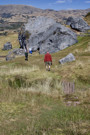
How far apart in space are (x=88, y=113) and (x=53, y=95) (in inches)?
119

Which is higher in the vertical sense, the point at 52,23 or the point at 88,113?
the point at 52,23

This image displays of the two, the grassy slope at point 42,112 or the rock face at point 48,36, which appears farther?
the rock face at point 48,36

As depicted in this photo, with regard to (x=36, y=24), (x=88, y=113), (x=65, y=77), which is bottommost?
(x=65, y=77)

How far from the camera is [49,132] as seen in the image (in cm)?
525

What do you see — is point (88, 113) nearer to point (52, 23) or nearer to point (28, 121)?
point (28, 121)

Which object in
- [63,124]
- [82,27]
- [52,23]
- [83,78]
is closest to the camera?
[63,124]

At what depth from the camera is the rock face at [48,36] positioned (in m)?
32.2

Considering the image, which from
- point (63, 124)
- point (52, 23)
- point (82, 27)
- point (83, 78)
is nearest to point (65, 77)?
point (83, 78)

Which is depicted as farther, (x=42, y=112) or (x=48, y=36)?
(x=48, y=36)

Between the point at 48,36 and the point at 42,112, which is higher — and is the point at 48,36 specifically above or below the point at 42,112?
above

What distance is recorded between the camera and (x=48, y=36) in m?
34.3

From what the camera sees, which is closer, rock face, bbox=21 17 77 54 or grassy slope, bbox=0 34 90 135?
grassy slope, bbox=0 34 90 135

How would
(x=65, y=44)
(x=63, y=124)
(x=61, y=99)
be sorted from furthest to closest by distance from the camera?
(x=65, y=44), (x=61, y=99), (x=63, y=124)

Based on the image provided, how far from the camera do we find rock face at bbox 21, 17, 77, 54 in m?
32.2
